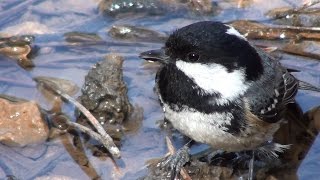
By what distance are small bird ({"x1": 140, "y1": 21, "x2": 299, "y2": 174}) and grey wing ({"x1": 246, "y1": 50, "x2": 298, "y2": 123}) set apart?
0.05 ft

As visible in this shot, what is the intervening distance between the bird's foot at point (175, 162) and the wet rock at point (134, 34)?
163 cm

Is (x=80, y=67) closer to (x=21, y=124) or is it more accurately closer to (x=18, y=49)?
(x=18, y=49)

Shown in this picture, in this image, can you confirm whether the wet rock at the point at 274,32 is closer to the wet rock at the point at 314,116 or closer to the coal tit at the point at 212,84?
A: the wet rock at the point at 314,116

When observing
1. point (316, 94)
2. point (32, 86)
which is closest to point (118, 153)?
point (32, 86)

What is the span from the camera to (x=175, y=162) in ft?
16.6

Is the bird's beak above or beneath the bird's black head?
beneath

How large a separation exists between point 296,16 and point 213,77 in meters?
2.34

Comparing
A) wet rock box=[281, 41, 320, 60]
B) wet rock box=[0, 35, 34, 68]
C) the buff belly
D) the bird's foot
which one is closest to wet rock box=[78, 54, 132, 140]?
the bird's foot

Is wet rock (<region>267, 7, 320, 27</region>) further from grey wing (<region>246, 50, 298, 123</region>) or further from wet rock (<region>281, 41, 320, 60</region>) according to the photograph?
grey wing (<region>246, 50, 298, 123</region>)

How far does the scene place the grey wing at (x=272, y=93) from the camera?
508 cm

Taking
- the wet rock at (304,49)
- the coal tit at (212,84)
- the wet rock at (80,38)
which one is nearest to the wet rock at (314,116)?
the wet rock at (304,49)

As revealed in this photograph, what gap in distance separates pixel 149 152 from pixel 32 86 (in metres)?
1.16

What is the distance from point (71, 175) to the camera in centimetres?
505

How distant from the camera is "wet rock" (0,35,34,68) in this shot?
245 inches
